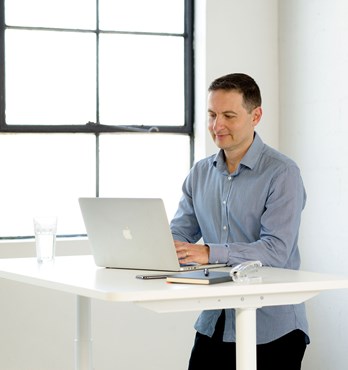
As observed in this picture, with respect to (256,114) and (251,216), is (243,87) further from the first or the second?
(251,216)

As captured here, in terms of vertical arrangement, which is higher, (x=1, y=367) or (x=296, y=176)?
(x=296, y=176)

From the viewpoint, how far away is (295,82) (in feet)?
14.4

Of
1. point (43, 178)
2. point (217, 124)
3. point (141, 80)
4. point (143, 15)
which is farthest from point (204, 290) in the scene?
point (143, 15)

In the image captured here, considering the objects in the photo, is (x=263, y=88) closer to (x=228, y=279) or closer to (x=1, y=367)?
(x=1, y=367)

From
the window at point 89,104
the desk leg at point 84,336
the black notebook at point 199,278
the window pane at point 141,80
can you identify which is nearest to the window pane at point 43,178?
the window at point 89,104

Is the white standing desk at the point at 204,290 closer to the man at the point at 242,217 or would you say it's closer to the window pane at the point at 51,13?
the man at the point at 242,217

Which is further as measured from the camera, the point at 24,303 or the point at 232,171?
the point at 24,303

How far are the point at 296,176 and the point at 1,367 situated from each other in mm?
1948

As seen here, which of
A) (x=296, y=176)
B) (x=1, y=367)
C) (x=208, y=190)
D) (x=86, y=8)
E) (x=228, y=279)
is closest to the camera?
(x=228, y=279)

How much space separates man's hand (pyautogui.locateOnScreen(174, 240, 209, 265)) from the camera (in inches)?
104

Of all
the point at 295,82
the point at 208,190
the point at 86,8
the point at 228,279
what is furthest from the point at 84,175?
the point at 228,279

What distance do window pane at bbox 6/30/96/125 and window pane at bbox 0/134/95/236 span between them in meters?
0.10

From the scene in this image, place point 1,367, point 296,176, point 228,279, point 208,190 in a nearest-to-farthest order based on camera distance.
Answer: point 228,279 → point 296,176 → point 208,190 → point 1,367

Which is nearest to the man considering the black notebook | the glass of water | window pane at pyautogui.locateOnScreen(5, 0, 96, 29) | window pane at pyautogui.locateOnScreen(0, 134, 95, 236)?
the black notebook
